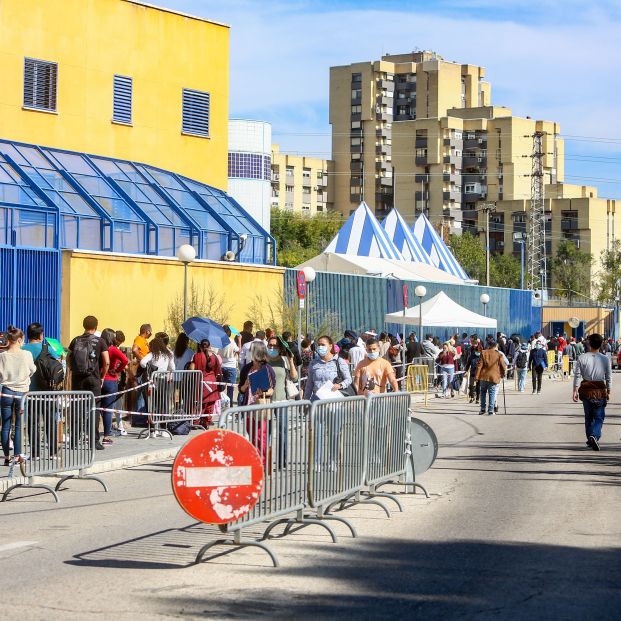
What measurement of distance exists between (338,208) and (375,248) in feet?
330

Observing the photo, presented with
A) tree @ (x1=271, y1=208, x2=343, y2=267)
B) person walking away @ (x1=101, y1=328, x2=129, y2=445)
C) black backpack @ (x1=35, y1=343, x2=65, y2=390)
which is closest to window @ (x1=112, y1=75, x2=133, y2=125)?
person walking away @ (x1=101, y1=328, x2=129, y2=445)

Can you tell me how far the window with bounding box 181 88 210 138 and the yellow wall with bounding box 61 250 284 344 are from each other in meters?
6.40

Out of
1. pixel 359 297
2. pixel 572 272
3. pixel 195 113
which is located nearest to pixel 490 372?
pixel 359 297

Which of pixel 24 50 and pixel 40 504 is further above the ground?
pixel 24 50

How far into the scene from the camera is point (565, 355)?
57.6 meters

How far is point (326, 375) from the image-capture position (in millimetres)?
16312

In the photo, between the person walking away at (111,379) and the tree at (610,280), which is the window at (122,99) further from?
the tree at (610,280)

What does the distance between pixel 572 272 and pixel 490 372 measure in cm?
9656

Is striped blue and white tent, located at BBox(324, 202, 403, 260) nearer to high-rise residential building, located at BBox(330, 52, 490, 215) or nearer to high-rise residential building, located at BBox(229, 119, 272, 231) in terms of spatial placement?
high-rise residential building, located at BBox(229, 119, 272, 231)

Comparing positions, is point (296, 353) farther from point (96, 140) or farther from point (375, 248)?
point (375, 248)

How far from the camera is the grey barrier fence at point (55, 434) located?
14.2 metres

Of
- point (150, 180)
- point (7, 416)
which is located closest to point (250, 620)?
point (7, 416)

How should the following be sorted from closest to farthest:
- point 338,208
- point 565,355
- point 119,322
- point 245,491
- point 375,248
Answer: point 245,491
point 119,322
point 375,248
point 565,355
point 338,208

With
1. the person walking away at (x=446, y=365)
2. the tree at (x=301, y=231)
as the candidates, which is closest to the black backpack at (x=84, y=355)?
the person walking away at (x=446, y=365)
